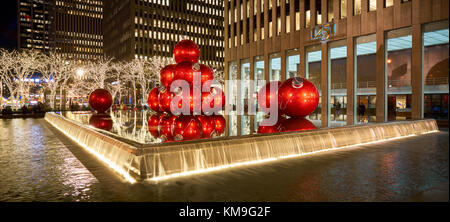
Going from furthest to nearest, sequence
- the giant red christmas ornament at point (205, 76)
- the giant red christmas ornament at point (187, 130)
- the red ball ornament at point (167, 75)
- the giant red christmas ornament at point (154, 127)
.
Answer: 1. the red ball ornament at point (167, 75)
2. the giant red christmas ornament at point (205, 76)
3. the giant red christmas ornament at point (154, 127)
4. the giant red christmas ornament at point (187, 130)

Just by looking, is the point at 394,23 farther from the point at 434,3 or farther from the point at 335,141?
the point at 335,141

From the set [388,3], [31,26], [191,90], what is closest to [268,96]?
[191,90]

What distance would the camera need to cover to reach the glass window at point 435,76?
1027 inches

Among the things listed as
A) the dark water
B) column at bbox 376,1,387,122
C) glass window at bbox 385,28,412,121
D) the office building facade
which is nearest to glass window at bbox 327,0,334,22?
the office building facade

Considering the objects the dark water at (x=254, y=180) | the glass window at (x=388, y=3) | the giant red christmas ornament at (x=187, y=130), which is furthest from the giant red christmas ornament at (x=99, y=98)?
the glass window at (x=388, y=3)

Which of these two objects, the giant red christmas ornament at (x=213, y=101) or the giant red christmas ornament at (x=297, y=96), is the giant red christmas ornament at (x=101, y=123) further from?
the giant red christmas ornament at (x=297, y=96)

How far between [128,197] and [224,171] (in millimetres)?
2312

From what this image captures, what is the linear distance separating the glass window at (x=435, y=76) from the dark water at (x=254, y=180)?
2225 centimetres

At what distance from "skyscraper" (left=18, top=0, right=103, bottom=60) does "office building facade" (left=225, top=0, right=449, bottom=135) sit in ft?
414

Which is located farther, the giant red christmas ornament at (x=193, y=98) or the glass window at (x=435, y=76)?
the glass window at (x=435, y=76)

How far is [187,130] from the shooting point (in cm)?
1060
